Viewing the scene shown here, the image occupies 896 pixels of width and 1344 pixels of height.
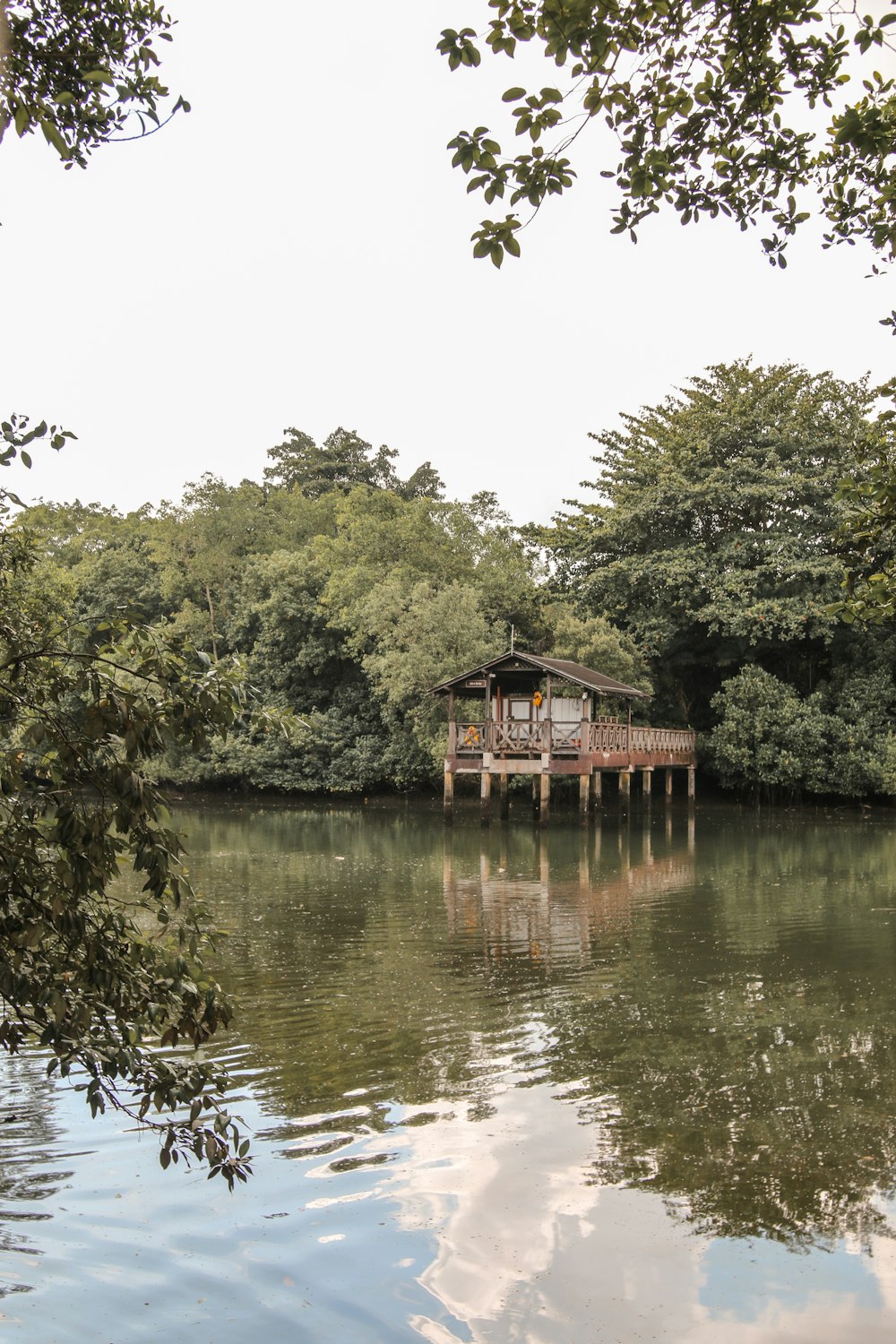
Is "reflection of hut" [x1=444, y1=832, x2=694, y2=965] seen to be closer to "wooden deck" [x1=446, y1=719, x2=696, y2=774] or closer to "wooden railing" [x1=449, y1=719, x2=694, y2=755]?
"wooden deck" [x1=446, y1=719, x2=696, y2=774]

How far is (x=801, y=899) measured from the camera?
14.5 m

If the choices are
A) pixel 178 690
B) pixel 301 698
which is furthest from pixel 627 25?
pixel 301 698

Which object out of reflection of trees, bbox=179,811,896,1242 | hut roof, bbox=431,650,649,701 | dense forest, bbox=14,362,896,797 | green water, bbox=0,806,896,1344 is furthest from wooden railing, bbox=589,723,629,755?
green water, bbox=0,806,896,1344

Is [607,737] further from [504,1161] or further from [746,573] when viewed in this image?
[504,1161]

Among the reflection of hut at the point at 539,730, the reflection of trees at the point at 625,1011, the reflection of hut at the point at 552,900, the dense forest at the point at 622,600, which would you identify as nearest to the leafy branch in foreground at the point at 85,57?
the reflection of trees at the point at 625,1011

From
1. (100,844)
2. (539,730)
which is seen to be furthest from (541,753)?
(100,844)

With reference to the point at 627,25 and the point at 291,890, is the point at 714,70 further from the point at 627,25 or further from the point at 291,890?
the point at 291,890

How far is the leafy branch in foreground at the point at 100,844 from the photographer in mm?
3023

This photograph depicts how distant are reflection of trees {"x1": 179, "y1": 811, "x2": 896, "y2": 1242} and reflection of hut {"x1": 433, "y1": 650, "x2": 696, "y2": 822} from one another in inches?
330

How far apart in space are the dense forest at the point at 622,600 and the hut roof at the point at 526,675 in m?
3.10

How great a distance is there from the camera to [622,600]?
33469mm

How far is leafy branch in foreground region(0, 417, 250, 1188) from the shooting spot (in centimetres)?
302

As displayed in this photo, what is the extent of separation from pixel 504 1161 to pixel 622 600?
28713 millimetres

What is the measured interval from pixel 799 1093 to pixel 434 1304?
9.93ft
